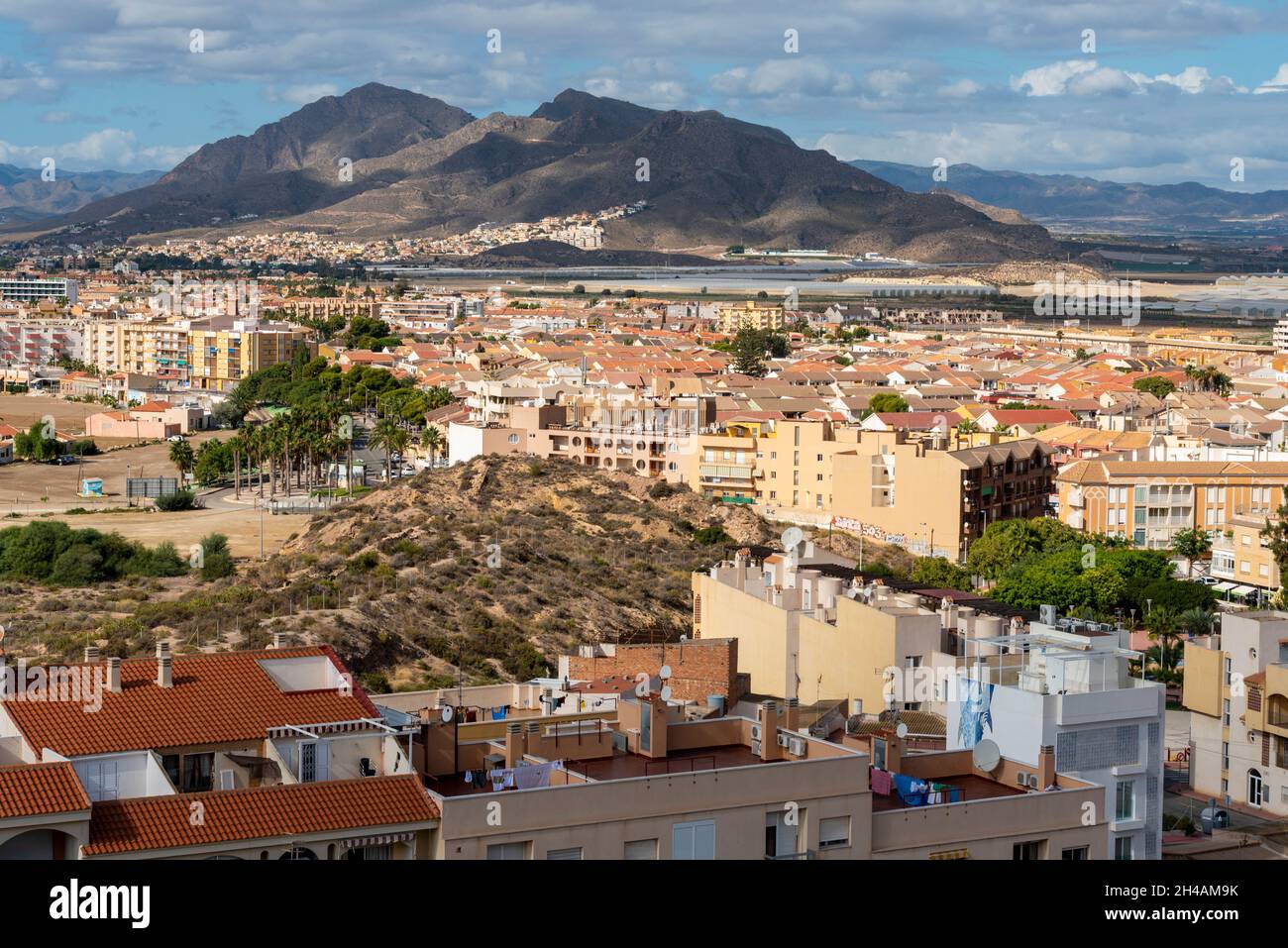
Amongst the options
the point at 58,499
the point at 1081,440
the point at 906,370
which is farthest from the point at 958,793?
the point at 906,370

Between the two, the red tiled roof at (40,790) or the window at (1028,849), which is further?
the window at (1028,849)

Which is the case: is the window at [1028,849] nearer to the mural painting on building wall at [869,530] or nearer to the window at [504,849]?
the window at [504,849]

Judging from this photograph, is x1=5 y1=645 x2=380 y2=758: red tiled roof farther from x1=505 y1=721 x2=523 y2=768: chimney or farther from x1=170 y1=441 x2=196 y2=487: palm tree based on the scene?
x1=170 y1=441 x2=196 y2=487: palm tree

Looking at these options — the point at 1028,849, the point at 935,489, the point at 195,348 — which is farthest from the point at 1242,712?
the point at 195,348

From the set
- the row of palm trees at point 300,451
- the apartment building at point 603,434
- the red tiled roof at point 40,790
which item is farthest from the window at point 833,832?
the row of palm trees at point 300,451

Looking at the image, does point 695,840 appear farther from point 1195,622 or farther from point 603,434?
point 603,434

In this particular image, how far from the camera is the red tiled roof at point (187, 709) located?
1213 cm

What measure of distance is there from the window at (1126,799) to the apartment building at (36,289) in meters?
156

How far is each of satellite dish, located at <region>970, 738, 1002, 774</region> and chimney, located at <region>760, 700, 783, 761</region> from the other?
1573 mm

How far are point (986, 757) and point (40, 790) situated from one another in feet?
20.8

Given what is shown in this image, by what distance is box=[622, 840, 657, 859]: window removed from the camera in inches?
433

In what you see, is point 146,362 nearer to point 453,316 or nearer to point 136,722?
point 453,316

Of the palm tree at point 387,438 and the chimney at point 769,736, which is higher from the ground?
the chimney at point 769,736

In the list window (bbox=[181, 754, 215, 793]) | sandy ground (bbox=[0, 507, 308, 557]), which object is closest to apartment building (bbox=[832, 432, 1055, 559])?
sandy ground (bbox=[0, 507, 308, 557])
